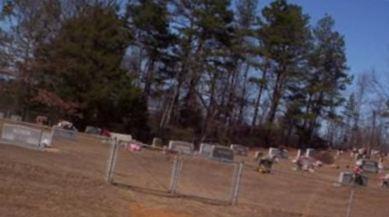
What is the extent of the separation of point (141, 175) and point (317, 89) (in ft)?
194

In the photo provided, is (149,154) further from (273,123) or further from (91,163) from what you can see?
(273,123)

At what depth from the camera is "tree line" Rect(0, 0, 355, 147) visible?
5588 centimetres

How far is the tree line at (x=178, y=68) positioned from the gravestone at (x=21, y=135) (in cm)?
2949

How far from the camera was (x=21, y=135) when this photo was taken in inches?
901

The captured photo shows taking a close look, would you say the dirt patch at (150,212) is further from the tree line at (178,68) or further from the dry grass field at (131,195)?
the tree line at (178,68)

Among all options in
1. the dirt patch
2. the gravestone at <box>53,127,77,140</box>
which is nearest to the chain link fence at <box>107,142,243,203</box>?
the dirt patch

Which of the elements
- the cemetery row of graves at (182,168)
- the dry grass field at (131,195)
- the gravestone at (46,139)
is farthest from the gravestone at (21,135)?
the gravestone at (46,139)

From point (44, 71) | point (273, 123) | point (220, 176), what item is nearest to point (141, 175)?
point (220, 176)

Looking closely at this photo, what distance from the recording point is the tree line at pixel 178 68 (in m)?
55.9

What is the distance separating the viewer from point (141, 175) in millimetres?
23578

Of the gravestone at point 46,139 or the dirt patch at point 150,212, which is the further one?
the gravestone at point 46,139

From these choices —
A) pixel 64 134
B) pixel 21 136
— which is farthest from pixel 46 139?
pixel 64 134

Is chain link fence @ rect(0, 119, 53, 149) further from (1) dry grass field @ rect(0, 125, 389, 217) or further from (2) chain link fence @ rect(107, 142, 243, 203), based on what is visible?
(2) chain link fence @ rect(107, 142, 243, 203)

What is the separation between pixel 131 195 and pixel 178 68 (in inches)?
2283
